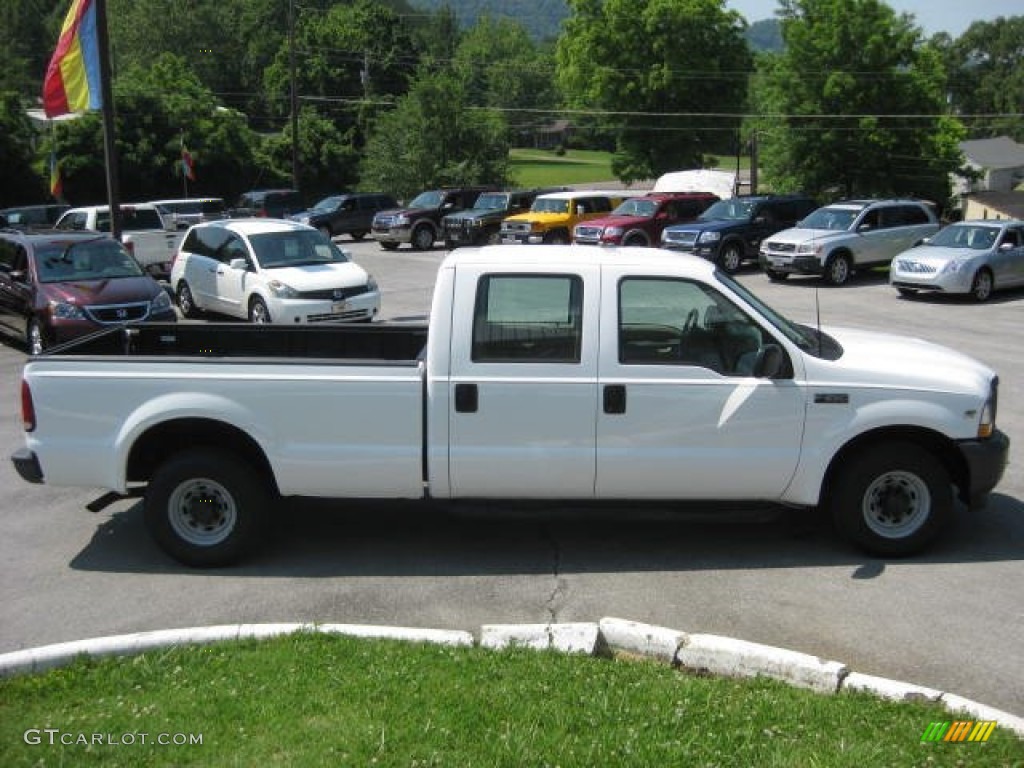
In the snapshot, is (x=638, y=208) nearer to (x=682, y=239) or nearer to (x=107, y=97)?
(x=682, y=239)

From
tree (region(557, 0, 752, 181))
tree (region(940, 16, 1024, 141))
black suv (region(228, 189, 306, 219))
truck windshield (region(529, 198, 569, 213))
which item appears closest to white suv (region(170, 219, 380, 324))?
truck windshield (region(529, 198, 569, 213))

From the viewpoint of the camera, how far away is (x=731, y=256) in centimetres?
2578

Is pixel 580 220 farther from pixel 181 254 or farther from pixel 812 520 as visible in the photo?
pixel 812 520

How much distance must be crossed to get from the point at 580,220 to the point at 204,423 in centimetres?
2447

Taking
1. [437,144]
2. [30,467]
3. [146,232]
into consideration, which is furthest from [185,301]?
[437,144]

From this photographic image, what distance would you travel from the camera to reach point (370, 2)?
9550cm

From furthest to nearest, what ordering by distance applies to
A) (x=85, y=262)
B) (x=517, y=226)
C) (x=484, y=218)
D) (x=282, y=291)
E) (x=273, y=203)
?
(x=273, y=203) → (x=484, y=218) → (x=517, y=226) → (x=282, y=291) → (x=85, y=262)

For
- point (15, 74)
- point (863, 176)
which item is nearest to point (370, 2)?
point (15, 74)

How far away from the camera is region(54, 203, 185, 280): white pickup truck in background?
24.9m

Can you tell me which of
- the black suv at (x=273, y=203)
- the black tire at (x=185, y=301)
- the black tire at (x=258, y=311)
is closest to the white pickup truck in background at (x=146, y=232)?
the black tire at (x=185, y=301)

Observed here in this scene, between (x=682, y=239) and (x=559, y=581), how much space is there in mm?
19936

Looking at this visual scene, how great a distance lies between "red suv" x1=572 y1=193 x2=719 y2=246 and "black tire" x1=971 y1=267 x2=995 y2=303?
8.65 metres

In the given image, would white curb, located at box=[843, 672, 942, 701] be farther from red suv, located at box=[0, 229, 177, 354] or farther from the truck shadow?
red suv, located at box=[0, 229, 177, 354]

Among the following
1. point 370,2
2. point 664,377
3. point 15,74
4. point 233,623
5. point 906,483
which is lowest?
point 233,623
